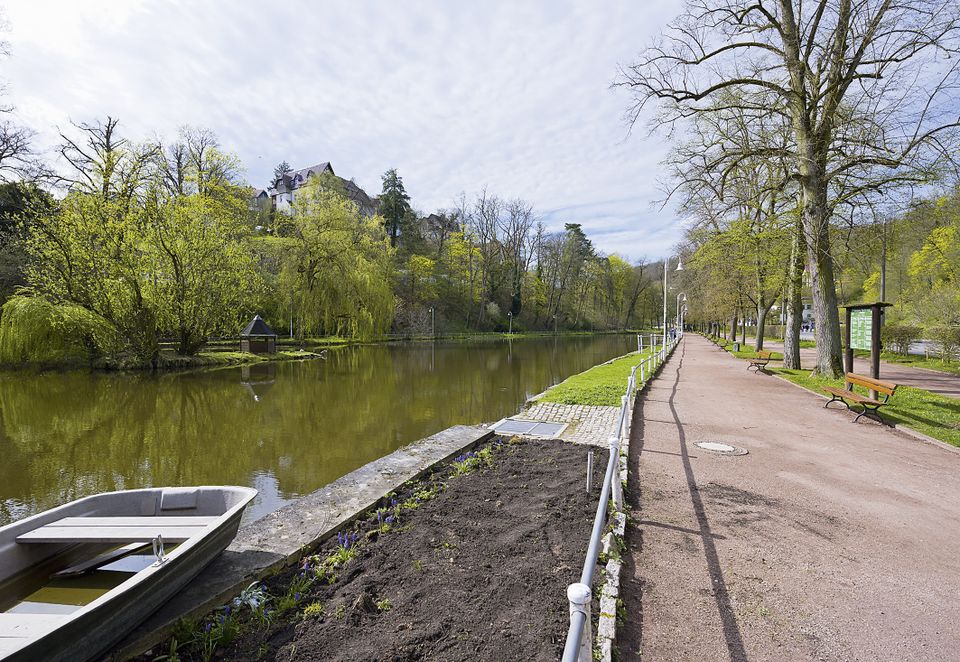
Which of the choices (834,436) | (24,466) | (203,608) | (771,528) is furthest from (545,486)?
(24,466)

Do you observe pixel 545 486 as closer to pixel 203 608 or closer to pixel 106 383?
pixel 203 608

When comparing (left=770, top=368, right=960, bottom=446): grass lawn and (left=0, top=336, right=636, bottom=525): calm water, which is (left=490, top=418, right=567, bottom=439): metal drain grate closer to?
(left=0, top=336, right=636, bottom=525): calm water

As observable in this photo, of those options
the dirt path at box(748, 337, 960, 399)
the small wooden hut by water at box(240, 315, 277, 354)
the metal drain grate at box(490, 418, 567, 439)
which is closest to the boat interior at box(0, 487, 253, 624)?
the metal drain grate at box(490, 418, 567, 439)

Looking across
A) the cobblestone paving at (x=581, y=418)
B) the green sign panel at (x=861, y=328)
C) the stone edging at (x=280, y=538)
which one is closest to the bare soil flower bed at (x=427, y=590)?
the stone edging at (x=280, y=538)

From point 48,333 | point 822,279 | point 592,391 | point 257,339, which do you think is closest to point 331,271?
point 257,339

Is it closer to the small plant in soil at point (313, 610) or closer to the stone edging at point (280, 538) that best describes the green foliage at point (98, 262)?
the stone edging at point (280, 538)

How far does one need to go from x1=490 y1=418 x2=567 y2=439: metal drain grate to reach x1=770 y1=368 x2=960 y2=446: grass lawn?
6537 mm

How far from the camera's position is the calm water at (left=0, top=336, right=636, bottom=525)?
725 centimetres

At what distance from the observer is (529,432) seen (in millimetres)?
8766

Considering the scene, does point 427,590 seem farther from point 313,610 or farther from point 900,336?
point 900,336

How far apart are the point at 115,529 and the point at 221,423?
27.4 ft

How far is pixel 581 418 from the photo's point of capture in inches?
398

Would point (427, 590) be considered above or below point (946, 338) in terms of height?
below

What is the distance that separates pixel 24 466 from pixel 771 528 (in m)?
11.0
